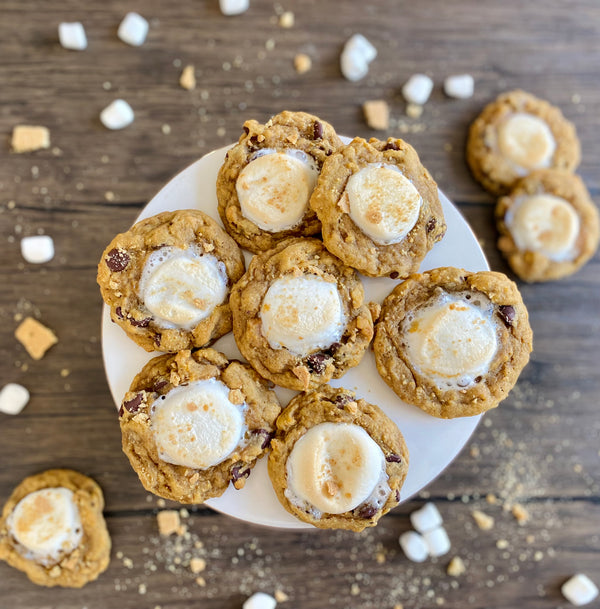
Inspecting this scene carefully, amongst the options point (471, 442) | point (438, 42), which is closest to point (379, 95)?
point (438, 42)

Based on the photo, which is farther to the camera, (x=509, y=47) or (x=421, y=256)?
(x=509, y=47)

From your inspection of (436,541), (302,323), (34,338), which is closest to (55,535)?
(34,338)

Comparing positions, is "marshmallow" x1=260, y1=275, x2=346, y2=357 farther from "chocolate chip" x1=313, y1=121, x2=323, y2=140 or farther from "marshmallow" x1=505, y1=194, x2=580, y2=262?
"marshmallow" x1=505, y1=194, x2=580, y2=262

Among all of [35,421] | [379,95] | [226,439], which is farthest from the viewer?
[379,95]

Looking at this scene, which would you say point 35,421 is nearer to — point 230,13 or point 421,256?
point 421,256

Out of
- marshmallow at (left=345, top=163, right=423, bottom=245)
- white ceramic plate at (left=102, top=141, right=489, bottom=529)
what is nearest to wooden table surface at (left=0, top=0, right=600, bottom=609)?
white ceramic plate at (left=102, top=141, right=489, bottom=529)

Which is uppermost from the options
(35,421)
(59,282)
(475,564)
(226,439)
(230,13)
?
(230,13)
